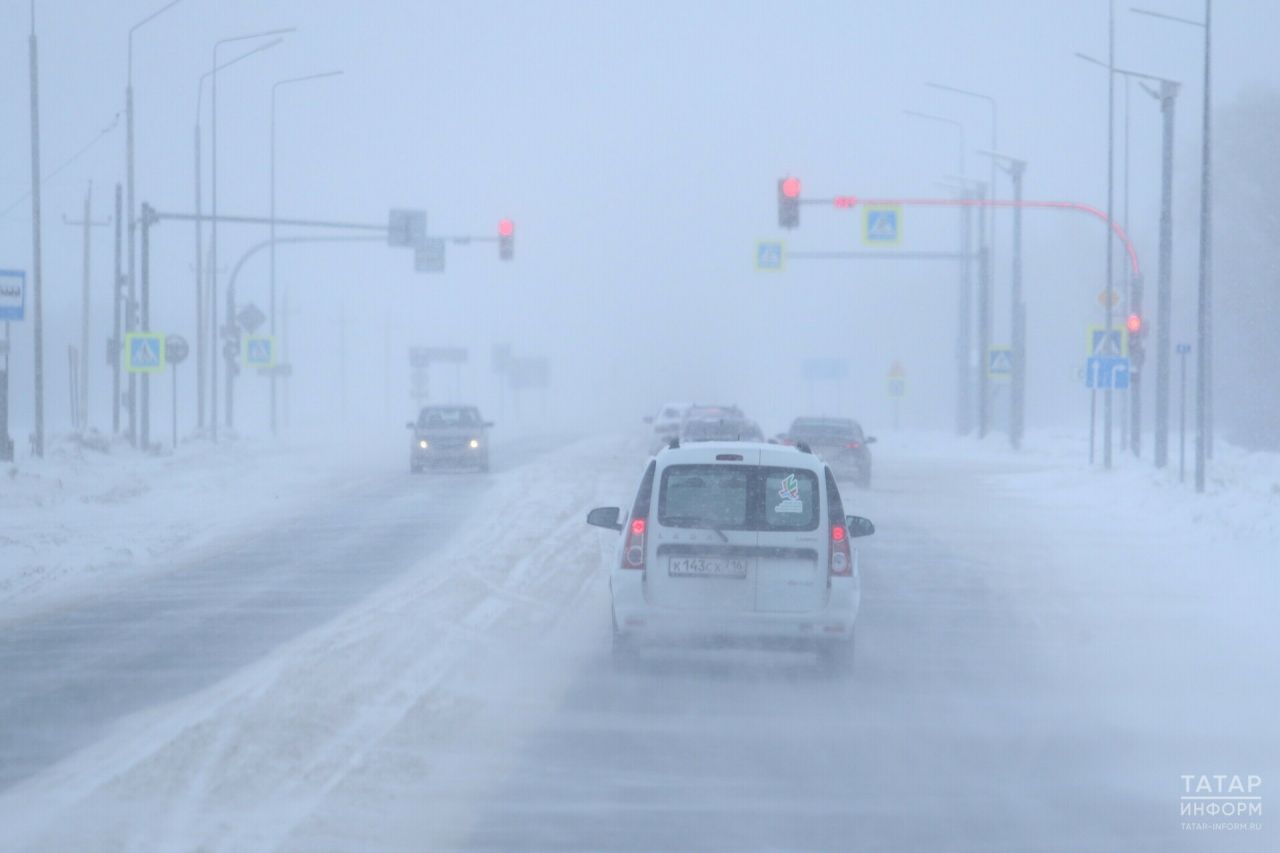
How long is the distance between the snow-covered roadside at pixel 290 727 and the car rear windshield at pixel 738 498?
6.15 feet

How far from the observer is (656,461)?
12.5 m

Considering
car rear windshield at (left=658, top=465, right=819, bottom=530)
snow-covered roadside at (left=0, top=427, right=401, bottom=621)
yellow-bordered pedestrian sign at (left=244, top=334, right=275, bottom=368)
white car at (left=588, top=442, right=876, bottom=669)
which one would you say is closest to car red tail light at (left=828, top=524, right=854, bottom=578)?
white car at (left=588, top=442, right=876, bottom=669)

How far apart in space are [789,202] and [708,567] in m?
23.0

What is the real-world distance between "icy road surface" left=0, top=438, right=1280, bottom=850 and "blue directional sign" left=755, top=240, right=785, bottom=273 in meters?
26.7

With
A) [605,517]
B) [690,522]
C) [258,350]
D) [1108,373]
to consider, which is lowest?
[605,517]

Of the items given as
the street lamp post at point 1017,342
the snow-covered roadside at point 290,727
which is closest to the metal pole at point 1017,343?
the street lamp post at point 1017,342

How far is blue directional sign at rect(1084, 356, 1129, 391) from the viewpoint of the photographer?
35906 millimetres

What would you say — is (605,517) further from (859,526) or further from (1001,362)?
(1001,362)

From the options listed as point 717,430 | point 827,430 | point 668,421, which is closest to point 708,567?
point 717,430

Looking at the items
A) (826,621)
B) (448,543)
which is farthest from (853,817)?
(448,543)

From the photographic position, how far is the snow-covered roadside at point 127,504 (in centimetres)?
1936

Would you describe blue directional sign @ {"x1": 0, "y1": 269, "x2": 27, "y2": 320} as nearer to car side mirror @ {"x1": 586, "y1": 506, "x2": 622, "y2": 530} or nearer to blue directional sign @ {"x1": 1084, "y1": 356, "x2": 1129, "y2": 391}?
car side mirror @ {"x1": 586, "y1": 506, "x2": 622, "y2": 530}

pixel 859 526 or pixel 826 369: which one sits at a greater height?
pixel 826 369

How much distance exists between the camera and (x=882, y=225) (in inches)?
1507
